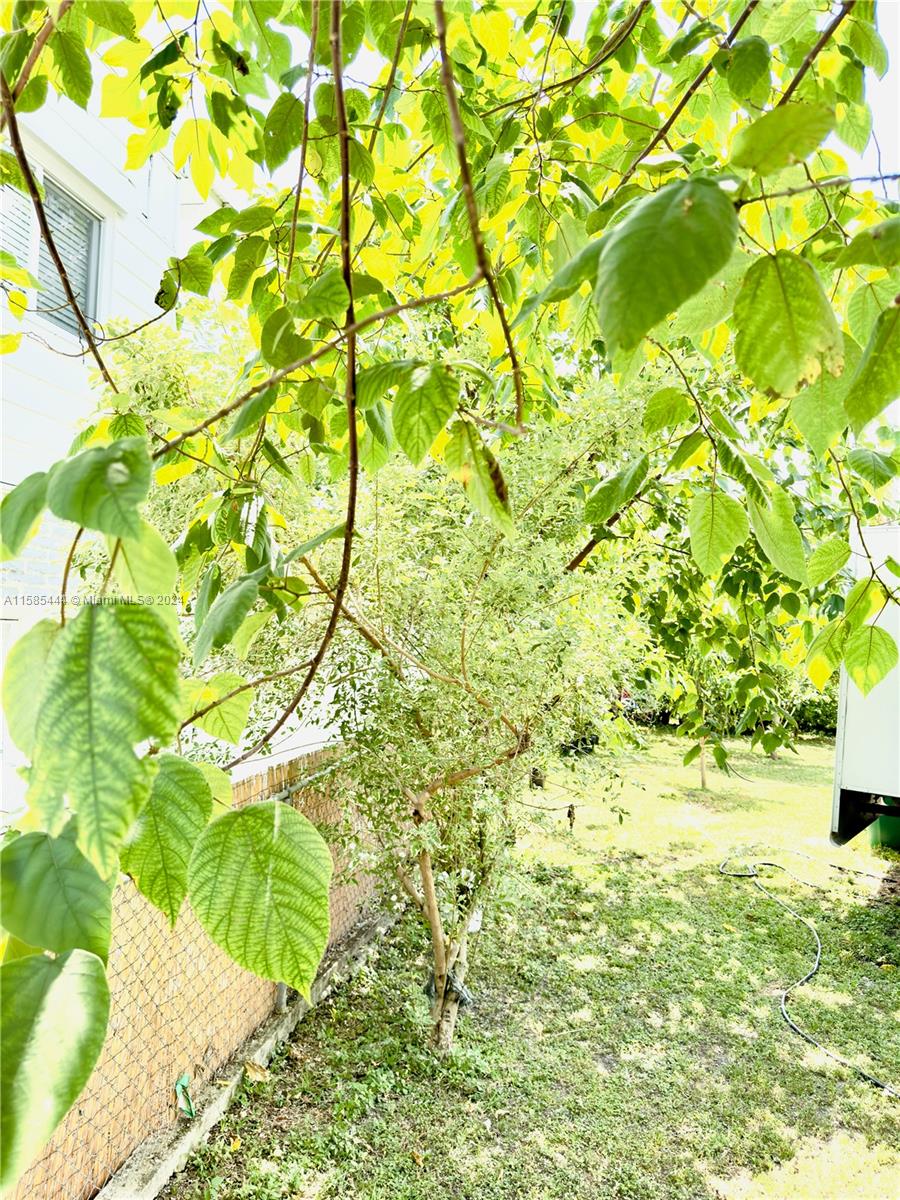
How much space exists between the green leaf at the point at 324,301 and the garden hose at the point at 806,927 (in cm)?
390

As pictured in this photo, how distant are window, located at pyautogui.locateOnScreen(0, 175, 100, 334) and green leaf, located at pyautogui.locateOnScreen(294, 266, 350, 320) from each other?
3.19 metres

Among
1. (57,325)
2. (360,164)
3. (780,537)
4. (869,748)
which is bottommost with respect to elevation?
(869,748)

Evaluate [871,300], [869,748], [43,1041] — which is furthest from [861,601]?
[869,748]

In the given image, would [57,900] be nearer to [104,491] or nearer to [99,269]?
[104,491]

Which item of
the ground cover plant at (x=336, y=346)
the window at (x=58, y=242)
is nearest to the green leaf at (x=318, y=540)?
the ground cover plant at (x=336, y=346)

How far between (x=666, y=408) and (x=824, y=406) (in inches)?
8.4

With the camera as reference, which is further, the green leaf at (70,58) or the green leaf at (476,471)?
the green leaf at (70,58)

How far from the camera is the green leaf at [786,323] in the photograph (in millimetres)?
360

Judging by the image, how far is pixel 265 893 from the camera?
1.17 feet

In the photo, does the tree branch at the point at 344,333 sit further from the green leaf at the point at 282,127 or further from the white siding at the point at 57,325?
the white siding at the point at 57,325

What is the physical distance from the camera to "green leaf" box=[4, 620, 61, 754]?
0.93ft

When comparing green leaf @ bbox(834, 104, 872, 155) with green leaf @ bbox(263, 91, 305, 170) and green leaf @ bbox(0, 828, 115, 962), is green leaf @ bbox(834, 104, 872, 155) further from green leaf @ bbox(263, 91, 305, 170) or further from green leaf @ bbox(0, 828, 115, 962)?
green leaf @ bbox(0, 828, 115, 962)

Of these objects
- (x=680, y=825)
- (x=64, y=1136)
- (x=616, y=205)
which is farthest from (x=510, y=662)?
(x=680, y=825)

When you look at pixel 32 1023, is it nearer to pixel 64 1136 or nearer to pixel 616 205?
pixel 616 205
